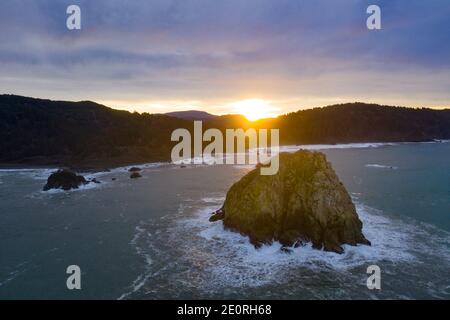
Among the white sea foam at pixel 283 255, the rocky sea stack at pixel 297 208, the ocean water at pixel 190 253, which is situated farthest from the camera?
the rocky sea stack at pixel 297 208

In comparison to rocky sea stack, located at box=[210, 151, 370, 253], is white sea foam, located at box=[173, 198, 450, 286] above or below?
below

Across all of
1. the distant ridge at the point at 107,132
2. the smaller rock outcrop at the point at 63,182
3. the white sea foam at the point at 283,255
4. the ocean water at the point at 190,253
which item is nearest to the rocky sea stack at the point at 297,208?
the white sea foam at the point at 283,255

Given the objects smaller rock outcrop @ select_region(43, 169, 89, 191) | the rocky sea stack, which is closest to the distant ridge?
smaller rock outcrop @ select_region(43, 169, 89, 191)

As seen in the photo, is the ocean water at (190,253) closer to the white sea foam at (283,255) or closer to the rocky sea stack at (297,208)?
the white sea foam at (283,255)

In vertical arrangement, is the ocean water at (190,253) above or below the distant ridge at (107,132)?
below

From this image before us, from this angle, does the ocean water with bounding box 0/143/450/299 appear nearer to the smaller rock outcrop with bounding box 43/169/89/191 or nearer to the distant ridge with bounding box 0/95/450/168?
the smaller rock outcrop with bounding box 43/169/89/191

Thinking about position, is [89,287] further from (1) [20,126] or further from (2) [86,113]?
(2) [86,113]
